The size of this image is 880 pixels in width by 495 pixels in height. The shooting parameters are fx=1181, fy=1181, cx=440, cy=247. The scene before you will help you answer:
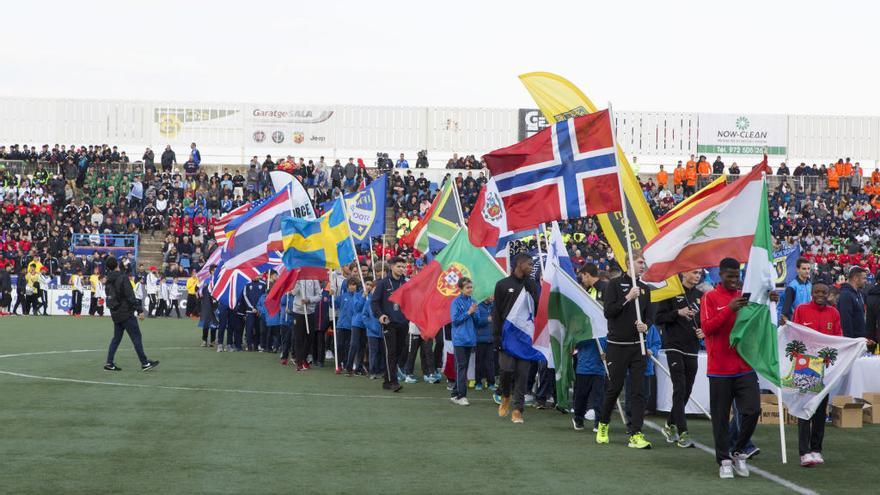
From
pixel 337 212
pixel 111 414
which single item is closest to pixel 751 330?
pixel 111 414

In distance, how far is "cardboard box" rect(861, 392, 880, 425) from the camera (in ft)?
48.8

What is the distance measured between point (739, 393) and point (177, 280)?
35773 mm

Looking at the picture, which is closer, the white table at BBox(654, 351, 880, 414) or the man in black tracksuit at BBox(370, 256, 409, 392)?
the white table at BBox(654, 351, 880, 414)

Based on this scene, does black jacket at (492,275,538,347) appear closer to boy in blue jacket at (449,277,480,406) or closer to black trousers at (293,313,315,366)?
boy in blue jacket at (449,277,480,406)

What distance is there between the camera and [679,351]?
12.7 meters

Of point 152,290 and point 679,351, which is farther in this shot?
point 152,290

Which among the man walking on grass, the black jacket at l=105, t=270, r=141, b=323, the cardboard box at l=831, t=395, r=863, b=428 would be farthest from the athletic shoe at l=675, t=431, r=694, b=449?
the black jacket at l=105, t=270, r=141, b=323

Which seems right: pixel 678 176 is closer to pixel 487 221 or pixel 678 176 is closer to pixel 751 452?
pixel 487 221

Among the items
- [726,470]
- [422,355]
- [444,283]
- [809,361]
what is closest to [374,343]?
[422,355]

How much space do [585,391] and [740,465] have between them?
11.3 feet

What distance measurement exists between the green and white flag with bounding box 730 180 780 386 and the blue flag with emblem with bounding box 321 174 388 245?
1297cm

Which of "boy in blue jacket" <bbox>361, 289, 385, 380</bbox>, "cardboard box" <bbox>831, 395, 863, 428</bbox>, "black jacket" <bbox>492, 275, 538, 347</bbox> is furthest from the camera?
"boy in blue jacket" <bbox>361, 289, 385, 380</bbox>

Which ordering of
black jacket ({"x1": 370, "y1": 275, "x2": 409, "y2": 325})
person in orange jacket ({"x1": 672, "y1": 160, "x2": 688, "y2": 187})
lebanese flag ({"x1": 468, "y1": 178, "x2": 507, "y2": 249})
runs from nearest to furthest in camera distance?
lebanese flag ({"x1": 468, "y1": 178, "x2": 507, "y2": 249}), black jacket ({"x1": 370, "y1": 275, "x2": 409, "y2": 325}), person in orange jacket ({"x1": 672, "y1": 160, "x2": 688, "y2": 187})

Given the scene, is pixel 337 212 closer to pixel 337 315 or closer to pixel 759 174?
pixel 337 315
